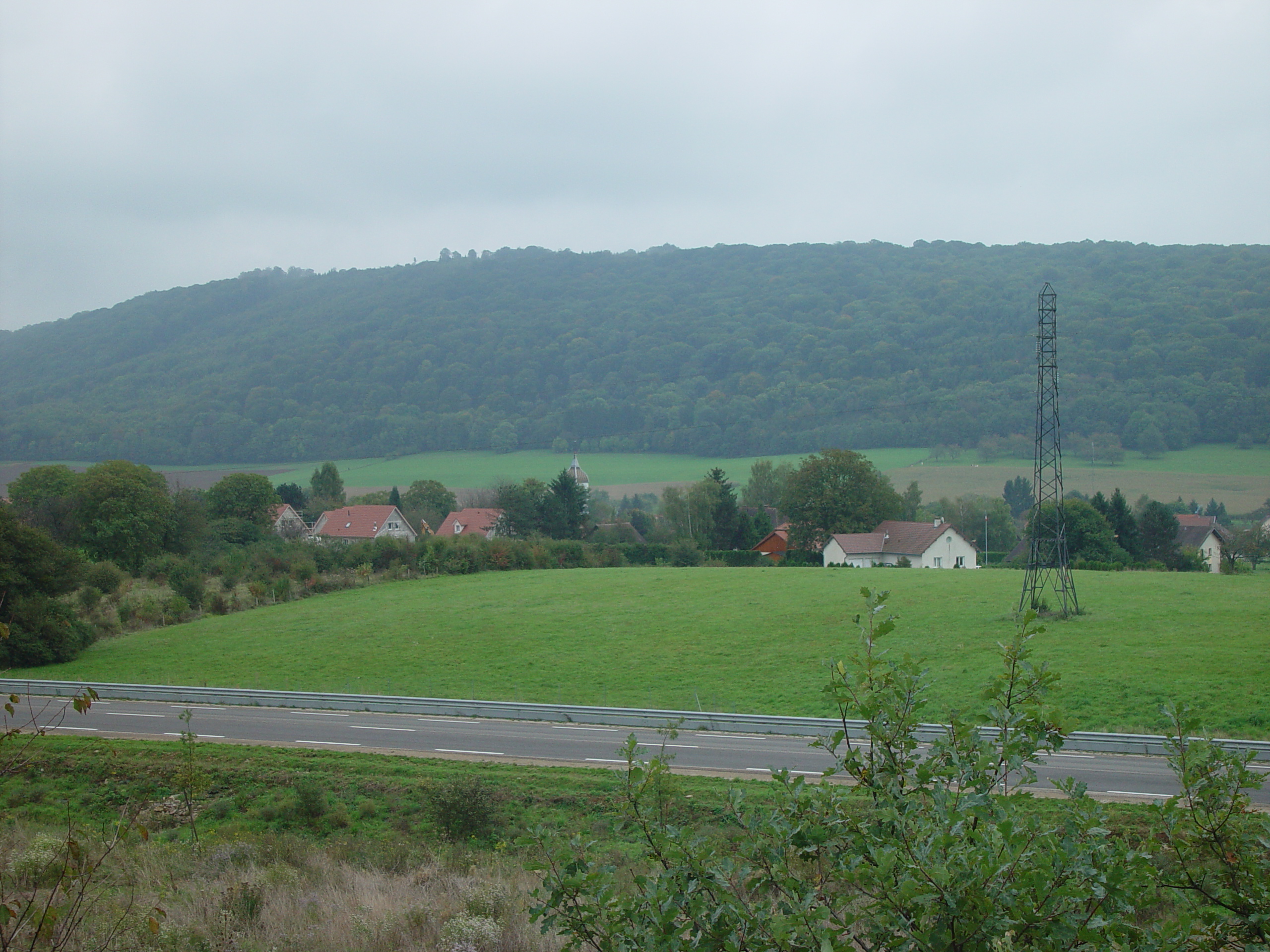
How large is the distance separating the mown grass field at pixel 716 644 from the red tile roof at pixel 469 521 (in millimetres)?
36121

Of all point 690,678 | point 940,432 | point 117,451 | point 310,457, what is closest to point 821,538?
point 690,678

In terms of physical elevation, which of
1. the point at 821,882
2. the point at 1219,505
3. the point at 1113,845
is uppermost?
the point at 1113,845

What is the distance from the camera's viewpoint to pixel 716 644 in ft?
117

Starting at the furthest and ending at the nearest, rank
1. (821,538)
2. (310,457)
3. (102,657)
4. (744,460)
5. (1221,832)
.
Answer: (310,457), (744,460), (821,538), (102,657), (1221,832)

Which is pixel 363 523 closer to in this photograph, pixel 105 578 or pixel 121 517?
pixel 121 517

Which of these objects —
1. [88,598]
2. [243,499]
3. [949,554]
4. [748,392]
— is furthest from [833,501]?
[748,392]

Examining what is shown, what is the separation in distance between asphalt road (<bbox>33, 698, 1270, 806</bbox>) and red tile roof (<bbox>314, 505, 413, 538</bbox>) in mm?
58233

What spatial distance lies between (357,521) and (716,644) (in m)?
61.9

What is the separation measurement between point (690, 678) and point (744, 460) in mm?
108268

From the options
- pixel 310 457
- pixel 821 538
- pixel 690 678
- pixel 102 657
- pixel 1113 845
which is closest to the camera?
pixel 1113 845

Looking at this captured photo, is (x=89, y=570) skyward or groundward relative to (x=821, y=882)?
groundward

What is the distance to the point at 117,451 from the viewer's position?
140 meters

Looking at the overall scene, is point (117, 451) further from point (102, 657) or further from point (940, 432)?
point (940, 432)

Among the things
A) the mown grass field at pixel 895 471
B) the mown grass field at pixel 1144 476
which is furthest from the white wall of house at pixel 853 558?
the mown grass field at pixel 895 471
